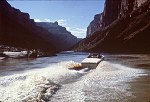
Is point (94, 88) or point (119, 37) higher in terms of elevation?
point (119, 37)

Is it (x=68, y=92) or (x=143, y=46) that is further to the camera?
(x=143, y=46)

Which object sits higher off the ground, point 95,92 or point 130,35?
point 130,35

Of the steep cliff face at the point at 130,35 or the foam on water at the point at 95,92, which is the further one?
the steep cliff face at the point at 130,35

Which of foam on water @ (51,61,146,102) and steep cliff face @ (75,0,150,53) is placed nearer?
foam on water @ (51,61,146,102)

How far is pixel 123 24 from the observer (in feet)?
449

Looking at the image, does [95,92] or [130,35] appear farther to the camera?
[130,35]

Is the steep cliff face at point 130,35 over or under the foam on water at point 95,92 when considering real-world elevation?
over

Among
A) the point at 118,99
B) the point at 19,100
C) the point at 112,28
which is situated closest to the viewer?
the point at 19,100

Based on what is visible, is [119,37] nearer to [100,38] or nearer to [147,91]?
[100,38]

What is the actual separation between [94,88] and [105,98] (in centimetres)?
250

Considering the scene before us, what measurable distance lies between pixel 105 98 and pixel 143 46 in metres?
102

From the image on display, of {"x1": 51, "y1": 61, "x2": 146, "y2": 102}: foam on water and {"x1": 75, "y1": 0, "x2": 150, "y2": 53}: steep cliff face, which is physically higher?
{"x1": 75, "y1": 0, "x2": 150, "y2": 53}: steep cliff face

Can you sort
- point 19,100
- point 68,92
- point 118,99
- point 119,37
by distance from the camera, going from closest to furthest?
point 19,100 < point 118,99 < point 68,92 < point 119,37

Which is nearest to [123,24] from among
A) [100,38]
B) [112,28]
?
[112,28]
